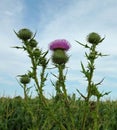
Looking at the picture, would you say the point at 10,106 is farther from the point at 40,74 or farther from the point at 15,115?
the point at 40,74

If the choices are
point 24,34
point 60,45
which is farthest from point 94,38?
point 24,34

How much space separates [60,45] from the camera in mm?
5258

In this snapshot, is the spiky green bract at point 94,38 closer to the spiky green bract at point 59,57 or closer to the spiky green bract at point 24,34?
the spiky green bract at point 59,57

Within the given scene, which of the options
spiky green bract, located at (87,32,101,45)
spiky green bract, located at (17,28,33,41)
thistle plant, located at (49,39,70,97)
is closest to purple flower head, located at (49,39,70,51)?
thistle plant, located at (49,39,70,97)

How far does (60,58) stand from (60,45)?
40cm

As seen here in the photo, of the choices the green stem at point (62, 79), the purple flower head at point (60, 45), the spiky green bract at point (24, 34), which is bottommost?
the green stem at point (62, 79)

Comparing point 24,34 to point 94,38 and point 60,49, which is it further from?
point 94,38

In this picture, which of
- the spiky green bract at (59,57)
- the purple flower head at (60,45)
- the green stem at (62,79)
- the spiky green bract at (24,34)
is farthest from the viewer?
the spiky green bract at (24,34)

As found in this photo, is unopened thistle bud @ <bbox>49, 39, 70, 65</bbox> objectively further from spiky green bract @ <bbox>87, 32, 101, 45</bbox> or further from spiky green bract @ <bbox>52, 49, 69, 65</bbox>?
spiky green bract @ <bbox>87, 32, 101, 45</bbox>

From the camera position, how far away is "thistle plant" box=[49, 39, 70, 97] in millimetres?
4453

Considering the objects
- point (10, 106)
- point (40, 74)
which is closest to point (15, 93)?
point (10, 106)

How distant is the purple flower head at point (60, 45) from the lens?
5.23 metres

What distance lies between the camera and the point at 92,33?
5.34 m

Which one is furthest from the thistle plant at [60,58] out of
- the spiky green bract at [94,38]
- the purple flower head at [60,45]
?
the spiky green bract at [94,38]
